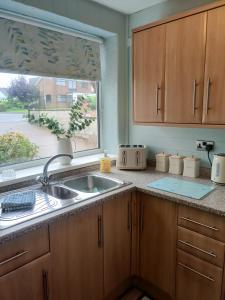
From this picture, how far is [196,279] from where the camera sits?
146 cm

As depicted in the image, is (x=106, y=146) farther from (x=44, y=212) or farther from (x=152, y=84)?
(x=44, y=212)

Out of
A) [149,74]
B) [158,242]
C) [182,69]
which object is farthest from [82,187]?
[182,69]

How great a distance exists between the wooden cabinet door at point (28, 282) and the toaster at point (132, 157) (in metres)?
1.08

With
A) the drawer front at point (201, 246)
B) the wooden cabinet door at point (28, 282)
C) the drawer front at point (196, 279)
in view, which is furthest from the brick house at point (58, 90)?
the drawer front at point (196, 279)

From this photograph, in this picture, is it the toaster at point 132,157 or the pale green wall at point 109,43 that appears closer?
the pale green wall at point 109,43

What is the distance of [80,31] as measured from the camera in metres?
2.07

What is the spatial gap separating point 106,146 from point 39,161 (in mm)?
772

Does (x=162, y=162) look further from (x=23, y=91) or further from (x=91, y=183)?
(x=23, y=91)

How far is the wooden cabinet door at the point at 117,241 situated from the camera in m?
1.56

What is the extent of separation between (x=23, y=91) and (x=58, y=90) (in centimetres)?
33

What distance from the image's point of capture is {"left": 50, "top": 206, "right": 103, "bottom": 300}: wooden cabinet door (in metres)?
1.28

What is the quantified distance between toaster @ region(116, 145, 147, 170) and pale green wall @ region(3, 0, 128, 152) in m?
0.30

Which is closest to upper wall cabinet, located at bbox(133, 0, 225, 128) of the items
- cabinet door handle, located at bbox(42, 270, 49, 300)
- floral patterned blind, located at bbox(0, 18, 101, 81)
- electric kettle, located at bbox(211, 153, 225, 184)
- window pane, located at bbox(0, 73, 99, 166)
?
electric kettle, located at bbox(211, 153, 225, 184)

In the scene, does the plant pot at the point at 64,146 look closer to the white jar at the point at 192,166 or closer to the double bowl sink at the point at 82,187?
the double bowl sink at the point at 82,187
